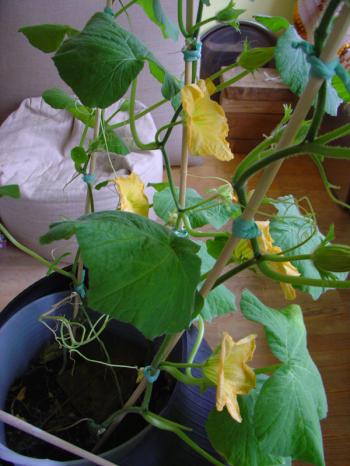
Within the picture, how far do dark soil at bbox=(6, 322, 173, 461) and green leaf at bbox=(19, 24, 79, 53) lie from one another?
1.46 feet

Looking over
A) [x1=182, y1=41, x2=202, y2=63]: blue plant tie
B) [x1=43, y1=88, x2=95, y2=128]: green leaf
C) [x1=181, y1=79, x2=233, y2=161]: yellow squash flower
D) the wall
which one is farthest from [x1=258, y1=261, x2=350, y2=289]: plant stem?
the wall

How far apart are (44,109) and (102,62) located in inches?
46.6

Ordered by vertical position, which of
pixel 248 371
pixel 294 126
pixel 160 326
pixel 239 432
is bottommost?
→ pixel 239 432

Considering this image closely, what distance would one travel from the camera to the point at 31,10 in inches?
52.2

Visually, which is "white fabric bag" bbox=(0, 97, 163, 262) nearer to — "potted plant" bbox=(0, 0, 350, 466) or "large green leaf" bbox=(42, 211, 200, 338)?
"potted plant" bbox=(0, 0, 350, 466)

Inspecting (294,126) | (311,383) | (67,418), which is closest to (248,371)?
(311,383)

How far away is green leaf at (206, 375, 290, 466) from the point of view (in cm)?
45

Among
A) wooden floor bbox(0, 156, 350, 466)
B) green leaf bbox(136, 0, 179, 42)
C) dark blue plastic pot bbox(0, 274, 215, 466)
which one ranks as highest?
green leaf bbox(136, 0, 179, 42)

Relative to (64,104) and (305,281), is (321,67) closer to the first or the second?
(305,281)

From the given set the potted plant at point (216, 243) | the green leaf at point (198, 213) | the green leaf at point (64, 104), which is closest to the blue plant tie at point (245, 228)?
the potted plant at point (216, 243)

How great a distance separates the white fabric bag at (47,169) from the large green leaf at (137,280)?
76 centimetres

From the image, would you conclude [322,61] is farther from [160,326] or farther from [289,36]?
[160,326]

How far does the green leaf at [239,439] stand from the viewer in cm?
45

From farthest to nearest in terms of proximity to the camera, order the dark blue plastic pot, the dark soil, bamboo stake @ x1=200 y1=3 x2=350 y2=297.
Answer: the dark soil < the dark blue plastic pot < bamboo stake @ x1=200 y1=3 x2=350 y2=297
